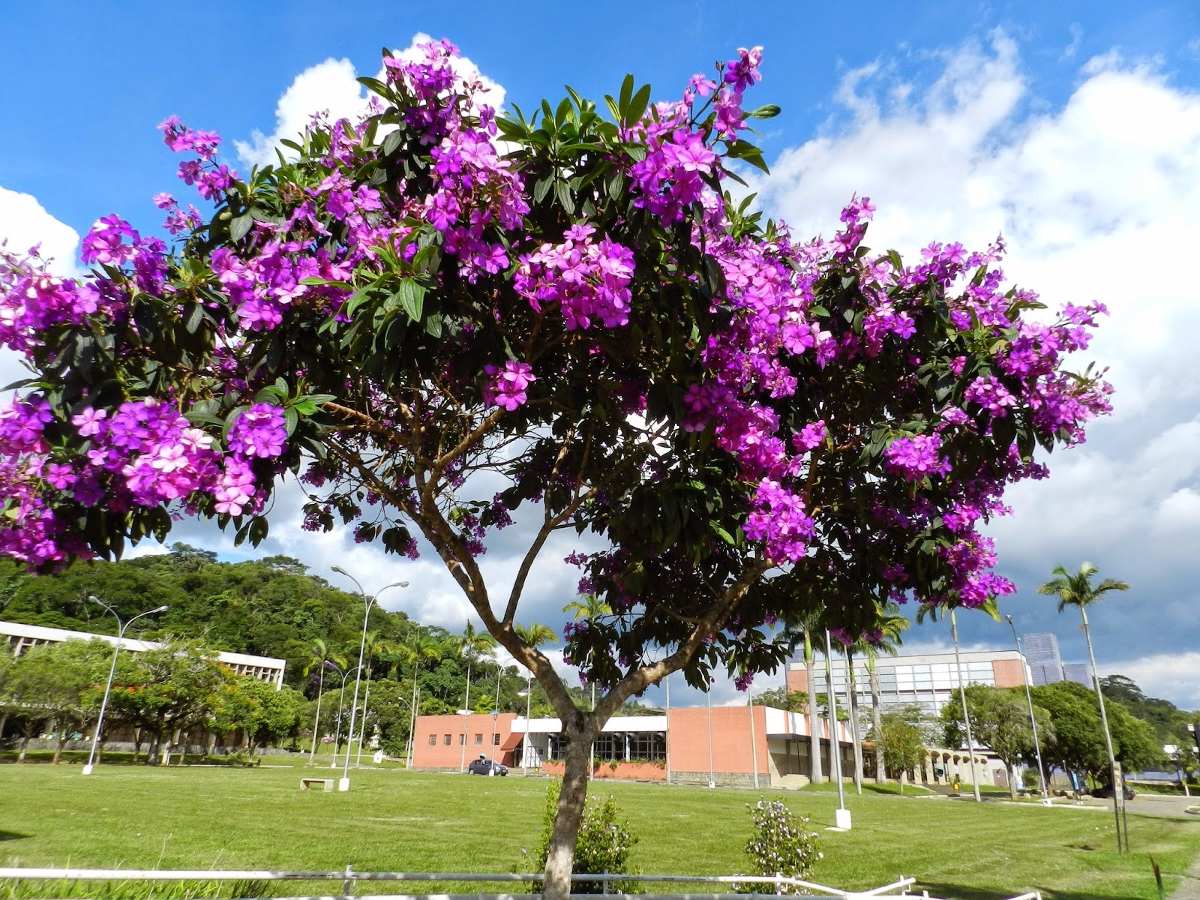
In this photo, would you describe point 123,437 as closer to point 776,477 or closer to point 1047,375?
point 776,477

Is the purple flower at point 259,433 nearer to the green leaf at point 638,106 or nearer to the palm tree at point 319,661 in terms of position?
the green leaf at point 638,106

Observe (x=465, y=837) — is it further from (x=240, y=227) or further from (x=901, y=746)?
(x=901, y=746)

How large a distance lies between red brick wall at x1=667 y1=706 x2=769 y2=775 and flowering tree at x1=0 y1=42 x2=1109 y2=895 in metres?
53.0

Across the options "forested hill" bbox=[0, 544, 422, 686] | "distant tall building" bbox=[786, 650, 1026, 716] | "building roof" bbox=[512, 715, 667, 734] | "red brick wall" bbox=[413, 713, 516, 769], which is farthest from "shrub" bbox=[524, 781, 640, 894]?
"distant tall building" bbox=[786, 650, 1026, 716]

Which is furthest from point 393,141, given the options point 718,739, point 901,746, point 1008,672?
point 1008,672

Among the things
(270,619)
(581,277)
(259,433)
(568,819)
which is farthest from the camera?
(270,619)

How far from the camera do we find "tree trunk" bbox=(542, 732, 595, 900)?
188 inches

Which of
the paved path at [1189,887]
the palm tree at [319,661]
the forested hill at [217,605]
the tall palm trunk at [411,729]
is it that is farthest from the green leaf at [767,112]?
the palm tree at [319,661]

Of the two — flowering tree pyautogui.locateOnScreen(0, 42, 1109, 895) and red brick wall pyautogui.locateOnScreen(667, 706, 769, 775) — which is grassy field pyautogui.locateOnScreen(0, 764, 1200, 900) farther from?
red brick wall pyautogui.locateOnScreen(667, 706, 769, 775)

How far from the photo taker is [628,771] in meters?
61.7

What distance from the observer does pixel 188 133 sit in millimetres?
4359

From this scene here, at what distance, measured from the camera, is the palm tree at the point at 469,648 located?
69562 mm

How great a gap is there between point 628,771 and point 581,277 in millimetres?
63468

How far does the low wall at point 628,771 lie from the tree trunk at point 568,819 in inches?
2317
